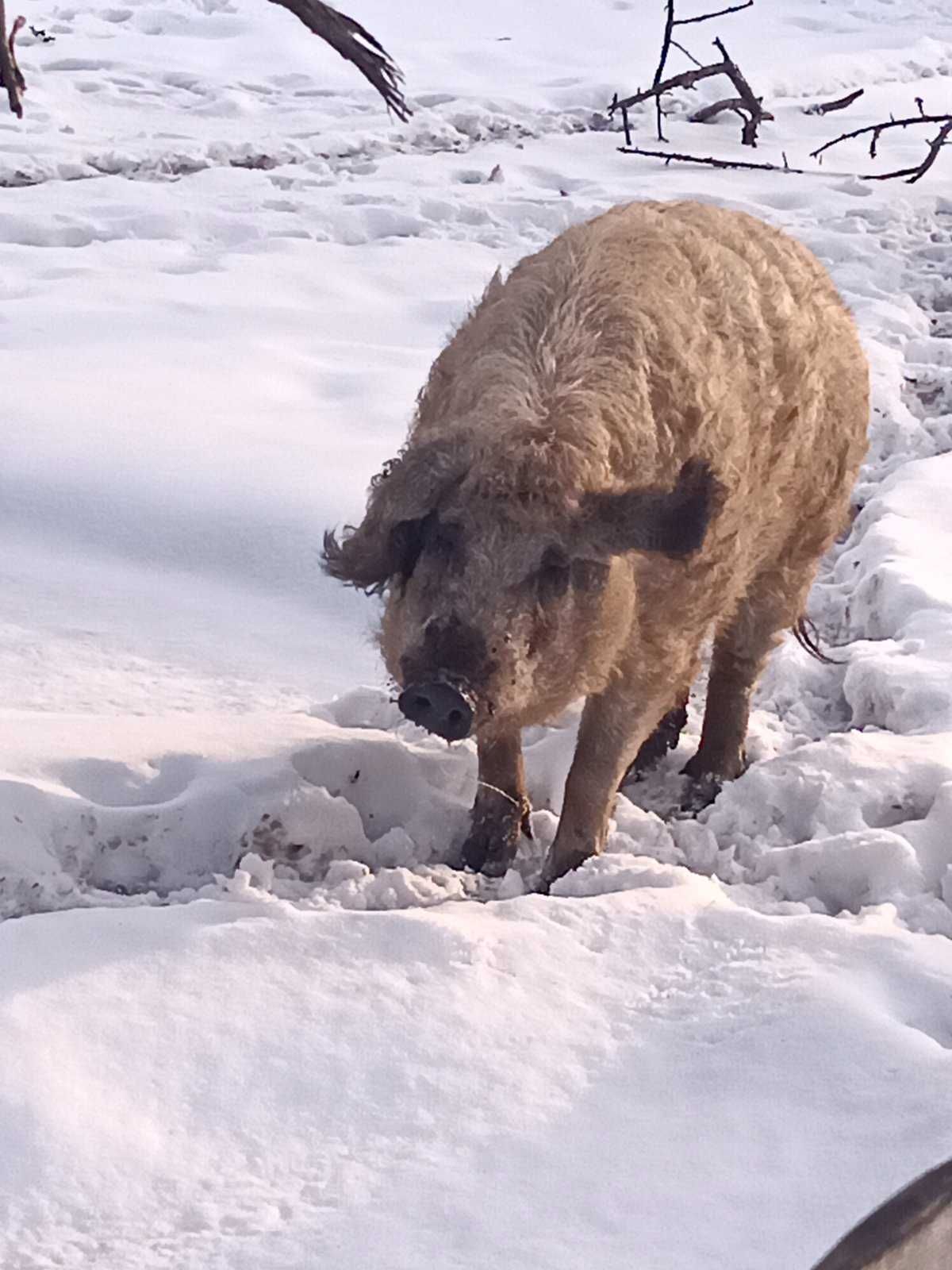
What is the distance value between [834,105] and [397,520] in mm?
9357

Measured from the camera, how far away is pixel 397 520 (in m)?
2.94

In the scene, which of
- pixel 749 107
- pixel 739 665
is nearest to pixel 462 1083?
pixel 739 665

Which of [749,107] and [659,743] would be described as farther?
[749,107]

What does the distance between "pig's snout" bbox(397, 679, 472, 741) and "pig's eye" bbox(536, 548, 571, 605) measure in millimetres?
319

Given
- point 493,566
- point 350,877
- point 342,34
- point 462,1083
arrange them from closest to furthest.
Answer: point 342,34 → point 462,1083 → point 493,566 → point 350,877

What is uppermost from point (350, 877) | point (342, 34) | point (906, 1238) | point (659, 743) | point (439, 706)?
point (342, 34)

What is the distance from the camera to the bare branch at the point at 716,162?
9.42 meters

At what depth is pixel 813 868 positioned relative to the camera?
3398 mm

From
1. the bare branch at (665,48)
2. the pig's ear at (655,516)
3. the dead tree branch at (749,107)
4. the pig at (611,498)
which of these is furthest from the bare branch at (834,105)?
the pig's ear at (655,516)

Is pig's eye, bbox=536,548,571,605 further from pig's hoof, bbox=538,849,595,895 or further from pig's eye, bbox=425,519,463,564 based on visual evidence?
pig's hoof, bbox=538,849,595,895

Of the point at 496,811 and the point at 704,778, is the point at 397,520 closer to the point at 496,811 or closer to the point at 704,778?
the point at 496,811

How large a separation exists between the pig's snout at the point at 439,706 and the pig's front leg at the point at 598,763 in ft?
2.47

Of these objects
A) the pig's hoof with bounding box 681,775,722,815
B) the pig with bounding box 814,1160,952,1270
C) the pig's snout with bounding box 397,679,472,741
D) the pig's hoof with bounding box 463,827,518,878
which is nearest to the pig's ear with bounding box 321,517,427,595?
the pig's snout with bounding box 397,679,472,741

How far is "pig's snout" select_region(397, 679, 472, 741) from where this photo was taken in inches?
107
